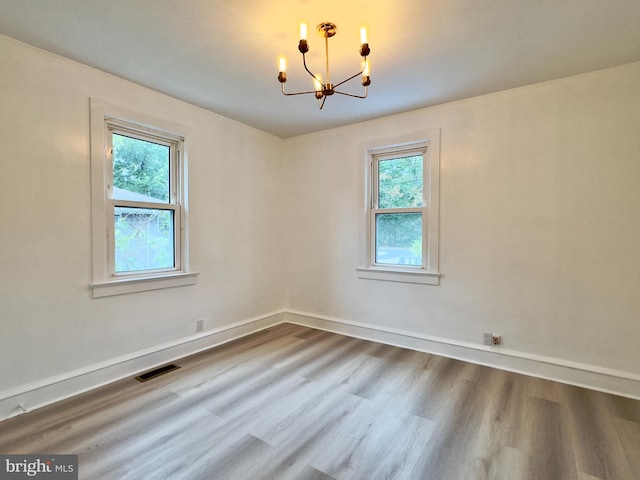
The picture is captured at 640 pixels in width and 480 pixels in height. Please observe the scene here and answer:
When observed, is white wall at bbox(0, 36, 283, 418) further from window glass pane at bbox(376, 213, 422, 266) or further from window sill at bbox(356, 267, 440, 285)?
window glass pane at bbox(376, 213, 422, 266)

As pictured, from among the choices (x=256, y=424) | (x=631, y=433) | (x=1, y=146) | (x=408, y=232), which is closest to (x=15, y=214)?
(x=1, y=146)

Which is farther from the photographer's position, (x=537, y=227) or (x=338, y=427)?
(x=537, y=227)

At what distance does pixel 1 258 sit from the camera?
2.00 meters

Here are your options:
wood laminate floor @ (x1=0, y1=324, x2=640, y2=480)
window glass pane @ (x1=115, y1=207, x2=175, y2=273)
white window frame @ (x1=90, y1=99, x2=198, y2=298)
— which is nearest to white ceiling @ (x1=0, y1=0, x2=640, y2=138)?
white window frame @ (x1=90, y1=99, x2=198, y2=298)

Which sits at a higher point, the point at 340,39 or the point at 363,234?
the point at 340,39

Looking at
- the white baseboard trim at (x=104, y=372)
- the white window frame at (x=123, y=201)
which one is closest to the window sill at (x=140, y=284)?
the white window frame at (x=123, y=201)

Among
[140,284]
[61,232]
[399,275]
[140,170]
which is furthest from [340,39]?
[140,284]

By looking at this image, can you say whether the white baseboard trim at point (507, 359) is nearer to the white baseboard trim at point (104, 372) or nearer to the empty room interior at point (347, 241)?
the empty room interior at point (347, 241)

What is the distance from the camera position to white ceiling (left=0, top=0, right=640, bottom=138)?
5.73 ft

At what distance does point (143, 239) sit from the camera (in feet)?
9.22

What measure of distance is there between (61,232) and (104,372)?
1.17 metres

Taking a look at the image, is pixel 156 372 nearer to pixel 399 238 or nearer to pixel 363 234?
pixel 363 234

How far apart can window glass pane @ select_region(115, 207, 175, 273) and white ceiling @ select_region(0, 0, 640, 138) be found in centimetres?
116

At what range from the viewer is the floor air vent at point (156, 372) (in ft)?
8.44
